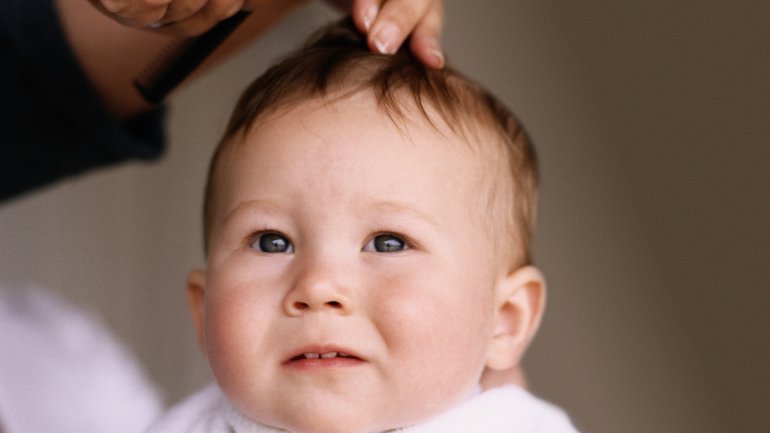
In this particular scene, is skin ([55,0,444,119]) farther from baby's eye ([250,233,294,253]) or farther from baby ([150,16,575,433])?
baby's eye ([250,233,294,253])

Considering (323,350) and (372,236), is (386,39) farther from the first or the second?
(323,350)

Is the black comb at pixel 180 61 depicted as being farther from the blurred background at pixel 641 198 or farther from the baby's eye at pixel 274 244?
the blurred background at pixel 641 198

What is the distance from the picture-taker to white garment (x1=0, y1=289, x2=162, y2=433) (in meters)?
1.26

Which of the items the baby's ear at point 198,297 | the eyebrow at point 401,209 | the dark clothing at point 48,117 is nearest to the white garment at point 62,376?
the dark clothing at point 48,117

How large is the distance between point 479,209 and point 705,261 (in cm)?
63

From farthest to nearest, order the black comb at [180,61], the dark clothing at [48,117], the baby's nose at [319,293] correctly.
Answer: the dark clothing at [48,117] → the black comb at [180,61] → the baby's nose at [319,293]

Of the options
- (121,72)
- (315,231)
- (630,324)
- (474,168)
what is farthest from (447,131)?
(630,324)

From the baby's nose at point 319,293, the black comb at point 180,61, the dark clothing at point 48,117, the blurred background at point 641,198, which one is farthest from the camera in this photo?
the blurred background at point 641,198

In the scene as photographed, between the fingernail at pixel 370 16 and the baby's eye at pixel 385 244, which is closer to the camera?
the baby's eye at pixel 385 244

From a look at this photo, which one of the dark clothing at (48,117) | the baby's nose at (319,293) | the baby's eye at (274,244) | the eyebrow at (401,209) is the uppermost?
the eyebrow at (401,209)

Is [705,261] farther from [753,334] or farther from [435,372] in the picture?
[435,372]

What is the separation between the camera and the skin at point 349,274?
80 cm

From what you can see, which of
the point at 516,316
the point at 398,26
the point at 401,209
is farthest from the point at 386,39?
the point at 516,316

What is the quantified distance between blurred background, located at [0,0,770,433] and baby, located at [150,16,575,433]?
50 centimetres
